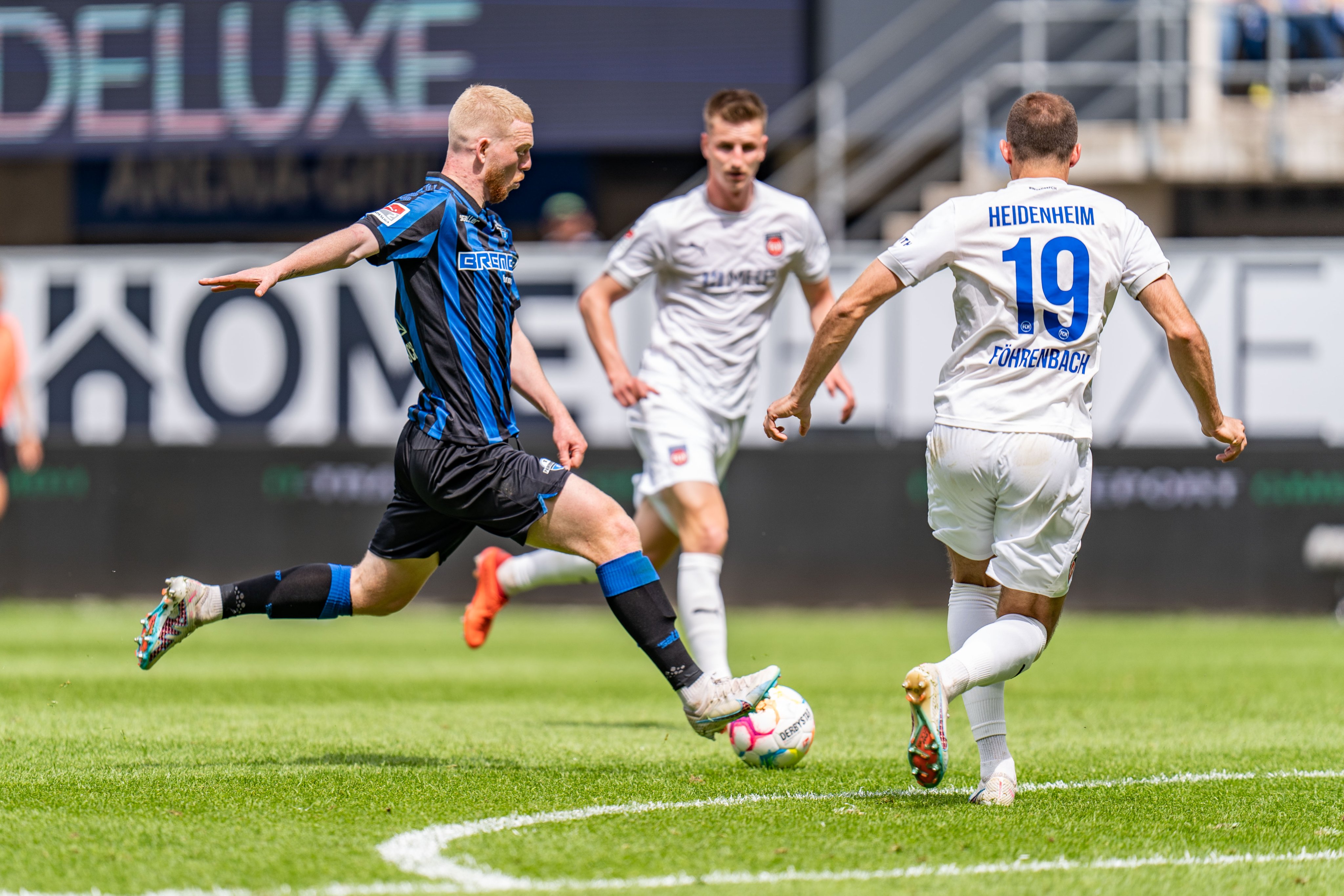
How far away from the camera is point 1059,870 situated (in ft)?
13.0

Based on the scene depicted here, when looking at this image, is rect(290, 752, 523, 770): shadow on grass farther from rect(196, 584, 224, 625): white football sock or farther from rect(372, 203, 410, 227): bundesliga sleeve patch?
rect(372, 203, 410, 227): bundesliga sleeve patch

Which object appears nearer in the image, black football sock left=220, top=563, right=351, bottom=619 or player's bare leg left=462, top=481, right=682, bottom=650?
black football sock left=220, top=563, right=351, bottom=619

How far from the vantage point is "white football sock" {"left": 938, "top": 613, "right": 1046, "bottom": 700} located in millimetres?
4602

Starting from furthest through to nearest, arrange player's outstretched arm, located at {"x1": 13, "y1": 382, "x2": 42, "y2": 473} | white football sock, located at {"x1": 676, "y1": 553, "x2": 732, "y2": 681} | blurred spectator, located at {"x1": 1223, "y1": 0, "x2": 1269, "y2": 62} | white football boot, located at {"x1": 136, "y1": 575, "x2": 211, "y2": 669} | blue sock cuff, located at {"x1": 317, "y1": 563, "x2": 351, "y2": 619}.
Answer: blurred spectator, located at {"x1": 1223, "y1": 0, "x2": 1269, "y2": 62} < player's outstretched arm, located at {"x1": 13, "y1": 382, "x2": 42, "y2": 473} < white football sock, located at {"x1": 676, "y1": 553, "x2": 732, "y2": 681} < blue sock cuff, located at {"x1": 317, "y1": 563, "x2": 351, "y2": 619} < white football boot, located at {"x1": 136, "y1": 575, "x2": 211, "y2": 669}

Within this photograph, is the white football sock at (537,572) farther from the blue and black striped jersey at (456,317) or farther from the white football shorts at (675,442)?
the blue and black striped jersey at (456,317)

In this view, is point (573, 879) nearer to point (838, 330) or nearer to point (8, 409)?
point (838, 330)

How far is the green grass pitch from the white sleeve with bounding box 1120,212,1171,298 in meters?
1.50

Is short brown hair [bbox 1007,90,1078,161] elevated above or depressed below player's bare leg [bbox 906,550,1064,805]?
above

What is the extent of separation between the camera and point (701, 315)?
728 cm

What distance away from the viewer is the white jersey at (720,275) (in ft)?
23.7

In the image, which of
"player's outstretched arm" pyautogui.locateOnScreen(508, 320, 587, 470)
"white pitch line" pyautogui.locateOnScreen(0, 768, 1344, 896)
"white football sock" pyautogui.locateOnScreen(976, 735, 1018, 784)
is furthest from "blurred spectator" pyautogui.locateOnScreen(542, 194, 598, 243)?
"white pitch line" pyautogui.locateOnScreen(0, 768, 1344, 896)

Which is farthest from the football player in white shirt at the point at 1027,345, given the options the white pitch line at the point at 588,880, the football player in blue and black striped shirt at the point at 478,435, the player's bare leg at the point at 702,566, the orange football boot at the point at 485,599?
the orange football boot at the point at 485,599

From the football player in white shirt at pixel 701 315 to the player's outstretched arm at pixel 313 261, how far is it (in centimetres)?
206

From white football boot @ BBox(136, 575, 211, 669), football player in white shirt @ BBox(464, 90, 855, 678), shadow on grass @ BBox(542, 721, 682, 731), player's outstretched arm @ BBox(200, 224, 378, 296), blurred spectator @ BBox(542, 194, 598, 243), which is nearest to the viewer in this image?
player's outstretched arm @ BBox(200, 224, 378, 296)
